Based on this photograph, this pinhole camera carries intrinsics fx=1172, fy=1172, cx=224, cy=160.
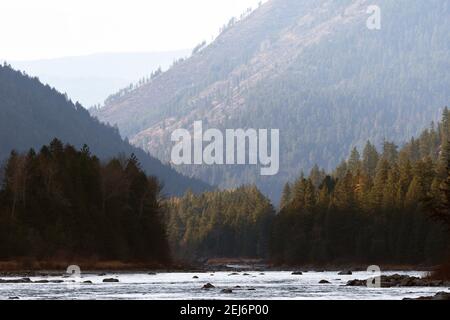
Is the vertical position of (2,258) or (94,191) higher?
(94,191)

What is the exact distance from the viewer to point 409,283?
350 feet

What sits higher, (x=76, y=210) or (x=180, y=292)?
(x=76, y=210)

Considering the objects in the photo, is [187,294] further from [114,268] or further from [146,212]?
[146,212]

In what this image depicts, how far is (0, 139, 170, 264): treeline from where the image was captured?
159m

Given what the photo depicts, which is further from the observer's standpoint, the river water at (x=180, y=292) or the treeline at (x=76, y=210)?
the treeline at (x=76, y=210)

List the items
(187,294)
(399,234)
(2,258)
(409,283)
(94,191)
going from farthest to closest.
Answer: (399,234)
(94,191)
(2,258)
(409,283)
(187,294)

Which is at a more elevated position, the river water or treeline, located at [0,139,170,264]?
treeline, located at [0,139,170,264]

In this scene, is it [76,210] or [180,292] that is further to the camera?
[76,210]

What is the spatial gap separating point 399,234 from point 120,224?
48.5m

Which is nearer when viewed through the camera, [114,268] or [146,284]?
[146,284]

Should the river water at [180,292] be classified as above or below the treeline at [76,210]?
below

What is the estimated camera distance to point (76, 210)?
17038 centimetres

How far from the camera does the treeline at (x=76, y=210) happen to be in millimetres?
159250
